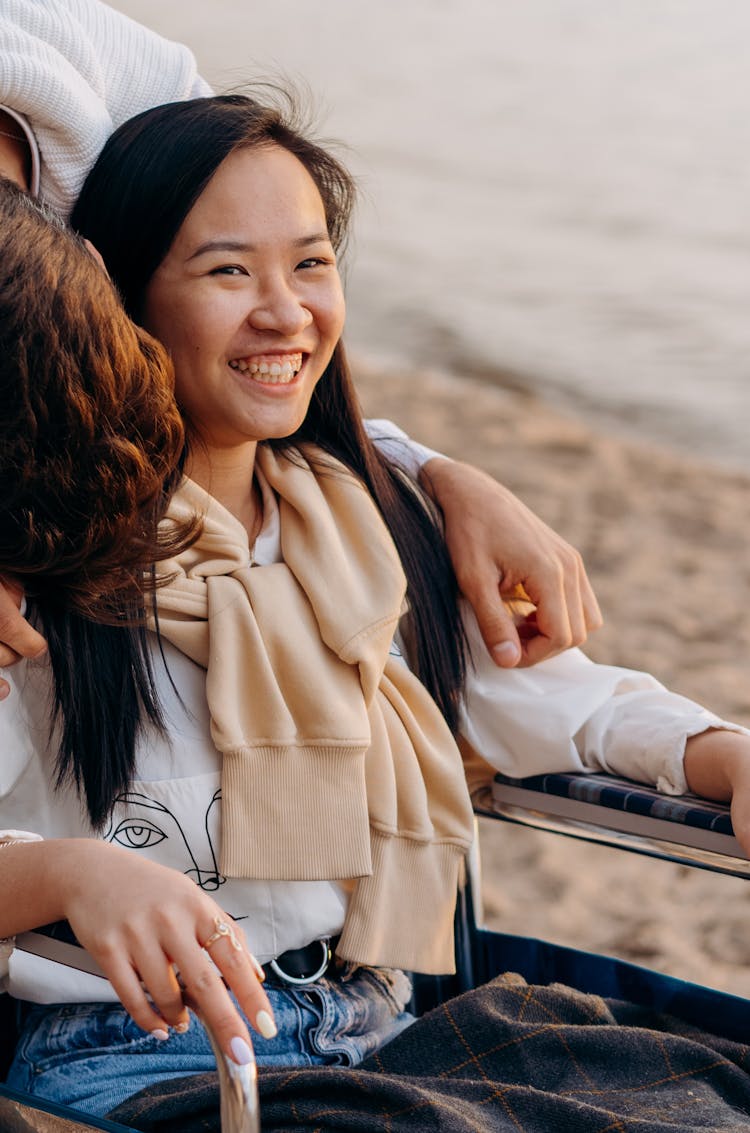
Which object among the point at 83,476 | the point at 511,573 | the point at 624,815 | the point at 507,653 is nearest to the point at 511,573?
the point at 511,573

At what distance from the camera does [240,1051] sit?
1.09 m

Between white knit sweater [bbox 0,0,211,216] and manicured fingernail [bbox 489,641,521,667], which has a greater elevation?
white knit sweater [bbox 0,0,211,216]

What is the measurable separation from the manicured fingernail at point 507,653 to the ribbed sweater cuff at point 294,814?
0.27 m

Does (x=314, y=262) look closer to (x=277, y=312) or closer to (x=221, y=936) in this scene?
(x=277, y=312)

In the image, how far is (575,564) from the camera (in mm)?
1847

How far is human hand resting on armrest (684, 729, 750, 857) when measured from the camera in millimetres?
1617

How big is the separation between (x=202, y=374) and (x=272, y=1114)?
0.76m

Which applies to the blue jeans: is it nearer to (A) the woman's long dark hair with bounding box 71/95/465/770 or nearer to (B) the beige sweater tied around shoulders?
(B) the beige sweater tied around shoulders

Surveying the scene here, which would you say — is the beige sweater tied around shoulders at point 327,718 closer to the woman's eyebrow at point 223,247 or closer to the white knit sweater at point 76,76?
the woman's eyebrow at point 223,247

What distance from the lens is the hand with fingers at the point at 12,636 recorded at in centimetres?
142

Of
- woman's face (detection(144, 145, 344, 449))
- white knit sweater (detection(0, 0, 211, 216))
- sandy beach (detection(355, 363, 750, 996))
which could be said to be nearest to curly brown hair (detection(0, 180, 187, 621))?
woman's face (detection(144, 145, 344, 449))

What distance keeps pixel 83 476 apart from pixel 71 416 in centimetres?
6

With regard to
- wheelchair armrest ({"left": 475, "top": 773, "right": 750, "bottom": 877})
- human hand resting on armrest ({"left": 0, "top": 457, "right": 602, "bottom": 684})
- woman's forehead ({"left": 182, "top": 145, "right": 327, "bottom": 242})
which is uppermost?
woman's forehead ({"left": 182, "top": 145, "right": 327, "bottom": 242})

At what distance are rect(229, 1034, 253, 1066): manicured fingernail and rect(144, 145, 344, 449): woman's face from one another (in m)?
0.73
